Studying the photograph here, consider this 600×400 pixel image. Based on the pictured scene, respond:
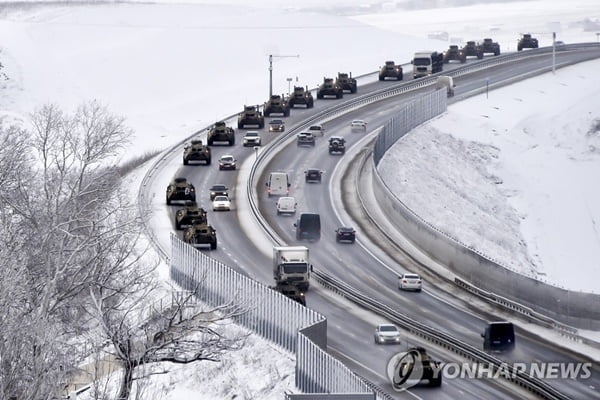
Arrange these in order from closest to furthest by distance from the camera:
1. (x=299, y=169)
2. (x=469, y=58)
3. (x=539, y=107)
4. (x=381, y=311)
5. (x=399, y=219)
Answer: (x=381, y=311)
(x=399, y=219)
(x=299, y=169)
(x=539, y=107)
(x=469, y=58)

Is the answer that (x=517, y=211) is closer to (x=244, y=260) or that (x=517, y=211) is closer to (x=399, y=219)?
(x=399, y=219)

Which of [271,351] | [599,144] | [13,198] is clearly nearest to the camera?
[271,351]

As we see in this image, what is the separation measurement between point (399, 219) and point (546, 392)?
36.6 metres

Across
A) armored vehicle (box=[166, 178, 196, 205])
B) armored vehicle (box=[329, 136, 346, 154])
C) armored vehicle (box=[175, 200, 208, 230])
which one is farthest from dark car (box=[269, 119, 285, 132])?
armored vehicle (box=[175, 200, 208, 230])

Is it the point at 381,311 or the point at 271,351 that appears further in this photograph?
the point at 381,311

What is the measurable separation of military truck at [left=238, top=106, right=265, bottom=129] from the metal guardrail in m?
49.1

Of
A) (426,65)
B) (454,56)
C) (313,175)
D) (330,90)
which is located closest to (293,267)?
(313,175)

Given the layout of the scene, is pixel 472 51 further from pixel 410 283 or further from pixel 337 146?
pixel 410 283

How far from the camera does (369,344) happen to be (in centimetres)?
5894

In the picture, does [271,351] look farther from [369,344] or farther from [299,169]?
[299,169]

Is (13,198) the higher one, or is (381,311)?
(13,198)

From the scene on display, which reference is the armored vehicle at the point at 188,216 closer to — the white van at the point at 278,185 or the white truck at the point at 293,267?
the white van at the point at 278,185

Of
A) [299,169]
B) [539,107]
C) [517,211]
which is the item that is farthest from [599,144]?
[299,169]

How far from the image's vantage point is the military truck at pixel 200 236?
77.4m
